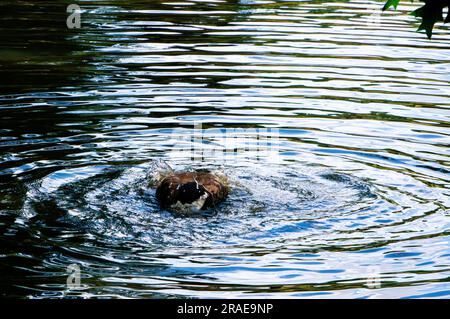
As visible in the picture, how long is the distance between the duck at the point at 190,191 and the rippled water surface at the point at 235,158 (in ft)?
0.39

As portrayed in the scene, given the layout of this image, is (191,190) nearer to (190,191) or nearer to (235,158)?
(190,191)


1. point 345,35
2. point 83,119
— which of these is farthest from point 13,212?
point 345,35

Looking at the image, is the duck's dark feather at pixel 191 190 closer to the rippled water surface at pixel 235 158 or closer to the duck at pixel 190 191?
the duck at pixel 190 191

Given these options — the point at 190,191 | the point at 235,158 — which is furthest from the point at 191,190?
the point at 235,158

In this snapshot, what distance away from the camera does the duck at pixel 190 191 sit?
8.30 metres

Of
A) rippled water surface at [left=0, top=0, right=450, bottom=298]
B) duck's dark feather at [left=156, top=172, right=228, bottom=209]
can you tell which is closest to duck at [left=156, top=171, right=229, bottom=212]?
duck's dark feather at [left=156, top=172, right=228, bottom=209]

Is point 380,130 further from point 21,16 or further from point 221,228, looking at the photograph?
point 21,16

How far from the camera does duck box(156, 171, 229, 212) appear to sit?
8.30 meters

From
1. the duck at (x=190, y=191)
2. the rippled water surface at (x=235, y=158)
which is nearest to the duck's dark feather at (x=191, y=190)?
the duck at (x=190, y=191)

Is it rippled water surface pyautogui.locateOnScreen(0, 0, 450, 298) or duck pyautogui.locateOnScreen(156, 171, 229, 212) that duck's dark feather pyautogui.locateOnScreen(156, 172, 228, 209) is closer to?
duck pyautogui.locateOnScreen(156, 171, 229, 212)

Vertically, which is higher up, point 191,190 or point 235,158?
point 191,190

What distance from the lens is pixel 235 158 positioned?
10.4 m

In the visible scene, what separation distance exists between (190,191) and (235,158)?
2103 mm
